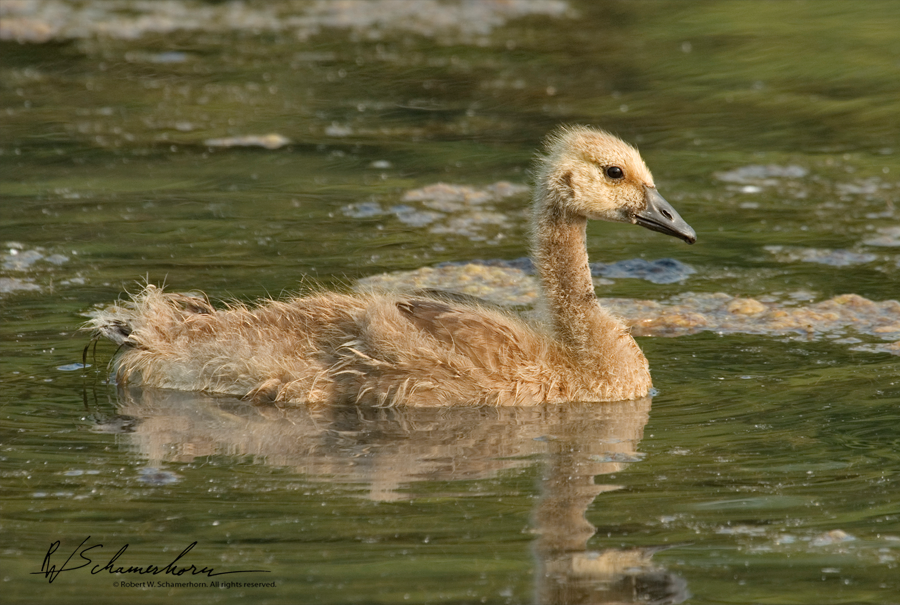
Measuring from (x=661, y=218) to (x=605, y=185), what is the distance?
1.23ft

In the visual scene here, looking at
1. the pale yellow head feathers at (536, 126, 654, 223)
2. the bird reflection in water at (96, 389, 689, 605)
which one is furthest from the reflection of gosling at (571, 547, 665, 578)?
the pale yellow head feathers at (536, 126, 654, 223)

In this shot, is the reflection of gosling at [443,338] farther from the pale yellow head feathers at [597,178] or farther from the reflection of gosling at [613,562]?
the reflection of gosling at [613,562]

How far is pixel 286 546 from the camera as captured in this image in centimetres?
564

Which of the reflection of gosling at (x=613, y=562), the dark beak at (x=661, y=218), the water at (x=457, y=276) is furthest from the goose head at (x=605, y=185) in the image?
the reflection of gosling at (x=613, y=562)

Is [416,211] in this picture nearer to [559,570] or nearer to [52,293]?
[52,293]

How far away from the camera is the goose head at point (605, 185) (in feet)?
26.6

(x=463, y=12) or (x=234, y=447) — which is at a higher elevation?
(x=463, y=12)

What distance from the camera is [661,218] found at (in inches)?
323

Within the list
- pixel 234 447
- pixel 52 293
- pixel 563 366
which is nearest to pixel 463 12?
pixel 52 293

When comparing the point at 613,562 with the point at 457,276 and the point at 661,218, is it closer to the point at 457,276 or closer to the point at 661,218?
the point at 661,218

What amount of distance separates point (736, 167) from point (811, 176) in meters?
0.64

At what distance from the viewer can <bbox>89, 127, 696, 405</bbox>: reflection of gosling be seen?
25.5 ft
